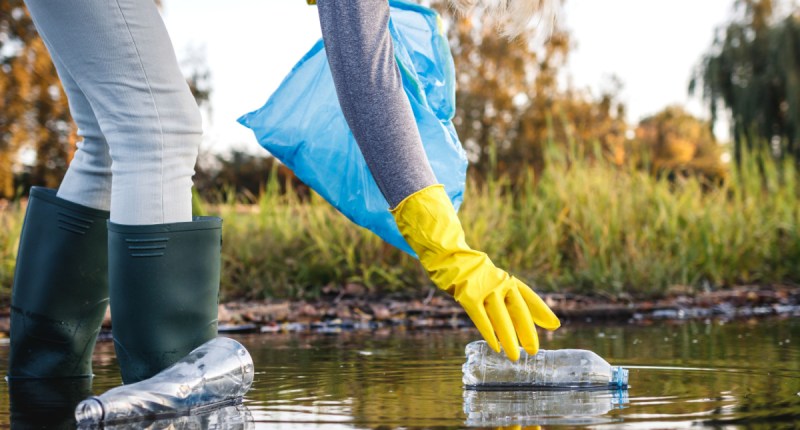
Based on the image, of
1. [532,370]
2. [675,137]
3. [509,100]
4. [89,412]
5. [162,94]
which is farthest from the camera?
[675,137]

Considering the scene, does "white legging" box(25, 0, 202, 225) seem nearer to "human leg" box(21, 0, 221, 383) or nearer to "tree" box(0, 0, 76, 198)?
"human leg" box(21, 0, 221, 383)

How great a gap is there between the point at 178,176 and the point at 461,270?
2.15ft

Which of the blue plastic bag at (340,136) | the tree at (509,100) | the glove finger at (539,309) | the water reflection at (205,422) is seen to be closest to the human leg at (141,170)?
the water reflection at (205,422)

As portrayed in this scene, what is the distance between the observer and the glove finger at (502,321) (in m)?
2.04

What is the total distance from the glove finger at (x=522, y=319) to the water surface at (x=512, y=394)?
0.44ft

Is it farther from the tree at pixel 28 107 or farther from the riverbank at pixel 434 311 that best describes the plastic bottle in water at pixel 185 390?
the tree at pixel 28 107

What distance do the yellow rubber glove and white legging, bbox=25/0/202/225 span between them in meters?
0.51

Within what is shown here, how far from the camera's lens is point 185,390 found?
6.84ft

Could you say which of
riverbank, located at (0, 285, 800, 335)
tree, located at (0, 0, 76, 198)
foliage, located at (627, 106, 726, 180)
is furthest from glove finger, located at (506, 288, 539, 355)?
foliage, located at (627, 106, 726, 180)

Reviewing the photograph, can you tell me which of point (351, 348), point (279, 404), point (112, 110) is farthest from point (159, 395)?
point (351, 348)

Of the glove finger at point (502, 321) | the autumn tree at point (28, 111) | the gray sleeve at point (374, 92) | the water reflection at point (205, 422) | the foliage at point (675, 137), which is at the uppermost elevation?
the foliage at point (675, 137)

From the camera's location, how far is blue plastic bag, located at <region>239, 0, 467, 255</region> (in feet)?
8.00

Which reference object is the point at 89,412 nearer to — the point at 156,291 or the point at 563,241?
the point at 156,291

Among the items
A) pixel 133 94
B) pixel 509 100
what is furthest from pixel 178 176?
pixel 509 100
